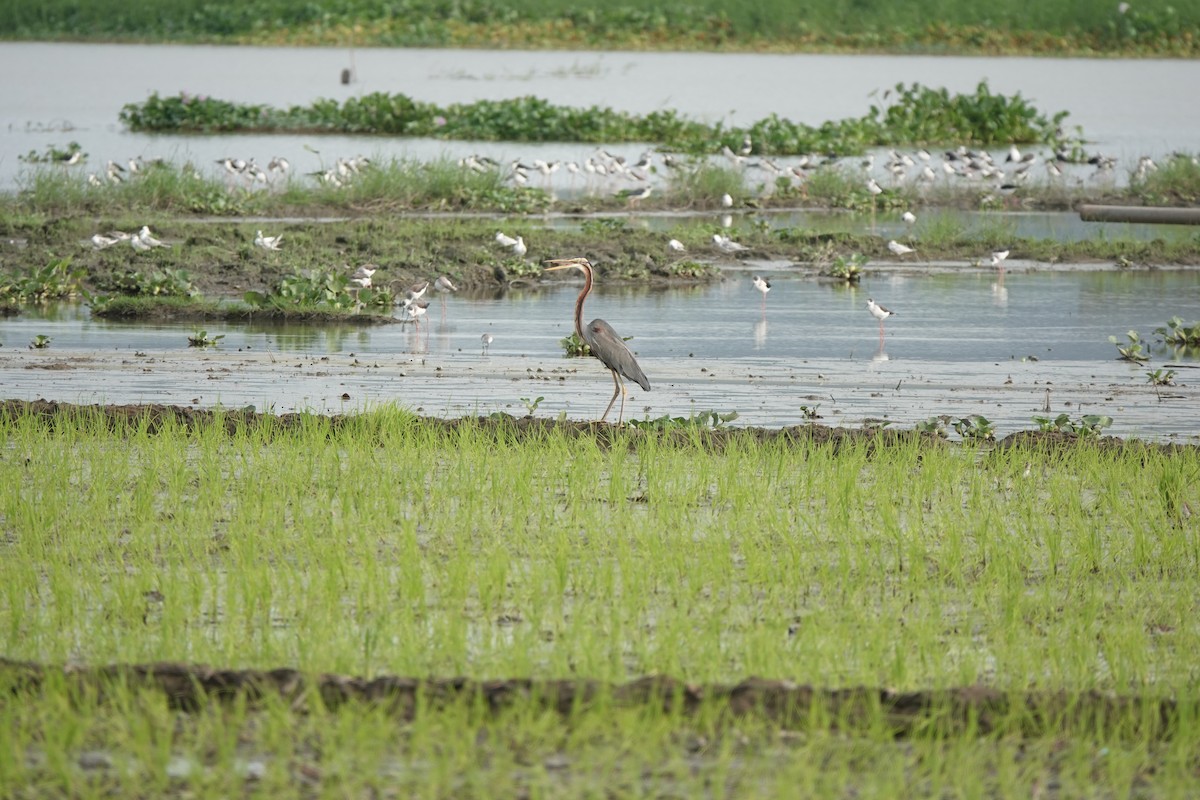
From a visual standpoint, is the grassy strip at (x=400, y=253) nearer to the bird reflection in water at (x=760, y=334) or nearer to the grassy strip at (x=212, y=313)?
the grassy strip at (x=212, y=313)

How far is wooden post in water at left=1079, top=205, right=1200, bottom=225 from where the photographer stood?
1277 cm

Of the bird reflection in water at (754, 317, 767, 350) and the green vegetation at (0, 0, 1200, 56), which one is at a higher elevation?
the green vegetation at (0, 0, 1200, 56)

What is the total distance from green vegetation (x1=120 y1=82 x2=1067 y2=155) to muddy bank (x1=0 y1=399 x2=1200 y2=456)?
21.6 metres

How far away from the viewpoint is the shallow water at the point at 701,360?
12047mm

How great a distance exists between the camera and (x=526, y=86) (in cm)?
5038

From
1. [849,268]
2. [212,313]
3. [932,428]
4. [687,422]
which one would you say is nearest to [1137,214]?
[932,428]

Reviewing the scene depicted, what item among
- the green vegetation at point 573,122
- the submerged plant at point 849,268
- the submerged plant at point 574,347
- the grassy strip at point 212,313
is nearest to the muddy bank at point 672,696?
the submerged plant at point 574,347

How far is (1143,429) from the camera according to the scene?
1129 centimetres

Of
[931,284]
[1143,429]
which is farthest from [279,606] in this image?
[931,284]

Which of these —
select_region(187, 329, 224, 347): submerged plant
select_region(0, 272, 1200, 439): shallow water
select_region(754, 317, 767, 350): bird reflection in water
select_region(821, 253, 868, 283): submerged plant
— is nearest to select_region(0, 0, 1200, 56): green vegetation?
select_region(821, 253, 868, 283): submerged plant

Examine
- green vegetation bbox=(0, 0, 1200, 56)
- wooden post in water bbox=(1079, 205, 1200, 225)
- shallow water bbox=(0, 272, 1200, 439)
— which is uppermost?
green vegetation bbox=(0, 0, 1200, 56)

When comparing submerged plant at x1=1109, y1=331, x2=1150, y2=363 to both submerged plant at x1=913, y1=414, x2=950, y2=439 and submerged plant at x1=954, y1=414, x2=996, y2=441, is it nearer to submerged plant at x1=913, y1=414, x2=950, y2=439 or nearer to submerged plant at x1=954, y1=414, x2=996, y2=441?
submerged plant at x1=954, y1=414, x2=996, y2=441

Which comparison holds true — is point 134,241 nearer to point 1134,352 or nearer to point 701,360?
point 701,360

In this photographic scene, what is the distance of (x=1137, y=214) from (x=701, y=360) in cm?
370
